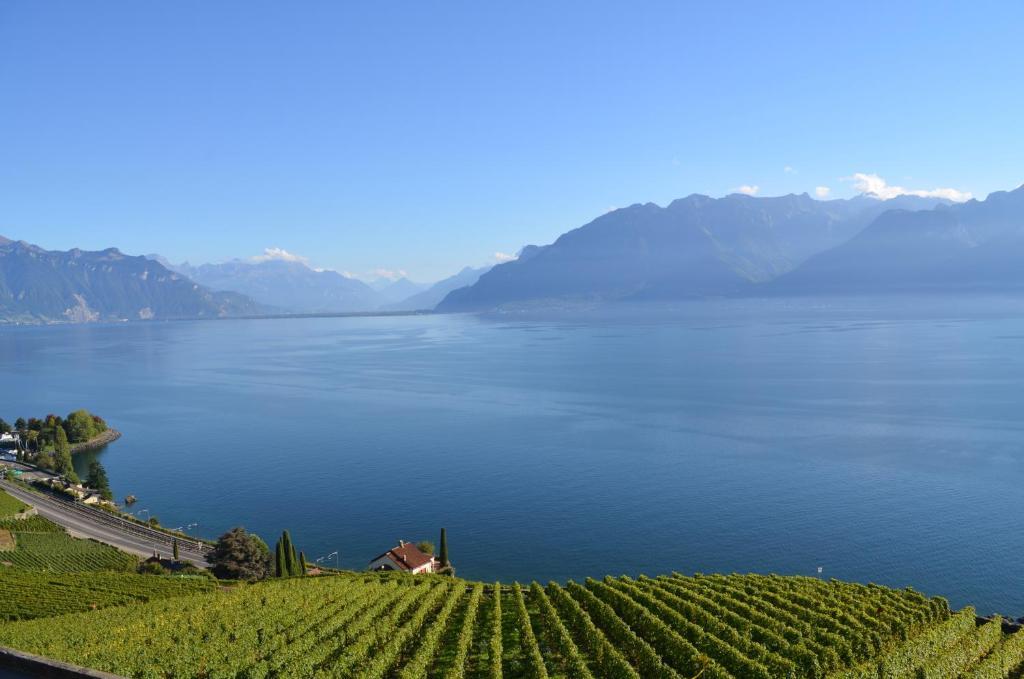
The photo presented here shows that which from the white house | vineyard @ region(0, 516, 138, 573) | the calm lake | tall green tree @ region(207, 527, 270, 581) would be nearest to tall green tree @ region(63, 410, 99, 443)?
the calm lake

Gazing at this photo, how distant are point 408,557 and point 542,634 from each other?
17.7m

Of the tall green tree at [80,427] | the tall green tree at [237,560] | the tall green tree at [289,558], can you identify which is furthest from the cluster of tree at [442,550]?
the tall green tree at [80,427]

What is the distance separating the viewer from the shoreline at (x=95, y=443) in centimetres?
7788

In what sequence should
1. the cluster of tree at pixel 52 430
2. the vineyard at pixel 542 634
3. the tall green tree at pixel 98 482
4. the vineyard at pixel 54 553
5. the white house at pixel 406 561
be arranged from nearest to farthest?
the vineyard at pixel 542 634, the white house at pixel 406 561, the vineyard at pixel 54 553, the tall green tree at pixel 98 482, the cluster of tree at pixel 52 430

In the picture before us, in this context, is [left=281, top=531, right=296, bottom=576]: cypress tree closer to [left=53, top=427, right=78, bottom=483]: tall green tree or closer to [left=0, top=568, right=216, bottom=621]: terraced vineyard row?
[left=0, top=568, right=216, bottom=621]: terraced vineyard row

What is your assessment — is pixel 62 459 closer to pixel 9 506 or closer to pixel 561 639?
pixel 9 506

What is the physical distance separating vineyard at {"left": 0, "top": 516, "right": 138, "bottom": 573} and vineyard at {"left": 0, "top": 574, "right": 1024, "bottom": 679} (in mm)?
16044

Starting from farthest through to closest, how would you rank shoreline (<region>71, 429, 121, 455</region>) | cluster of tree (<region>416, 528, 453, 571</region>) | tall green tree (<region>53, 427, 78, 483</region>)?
shoreline (<region>71, 429, 121, 455</region>), tall green tree (<region>53, 427, 78, 483</region>), cluster of tree (<region>416, 528, 453, 571</region>)

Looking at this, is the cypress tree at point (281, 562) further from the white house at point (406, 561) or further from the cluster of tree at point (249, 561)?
the white house at point (406, 561)

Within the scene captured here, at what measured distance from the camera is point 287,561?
37.9 meters

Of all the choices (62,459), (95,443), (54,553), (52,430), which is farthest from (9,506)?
(52,430)

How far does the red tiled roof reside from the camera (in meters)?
37.9

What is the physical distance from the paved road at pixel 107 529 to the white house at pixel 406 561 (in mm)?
11758

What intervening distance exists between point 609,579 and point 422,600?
9175 millimetres
